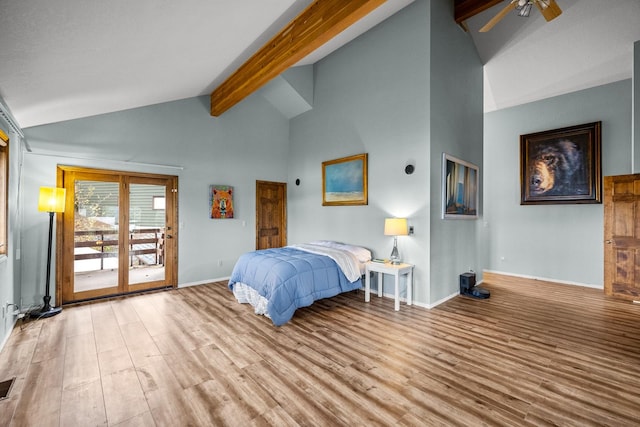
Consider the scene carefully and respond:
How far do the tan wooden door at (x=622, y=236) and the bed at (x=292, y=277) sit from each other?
149 inches

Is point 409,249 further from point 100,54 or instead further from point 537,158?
point 100,54

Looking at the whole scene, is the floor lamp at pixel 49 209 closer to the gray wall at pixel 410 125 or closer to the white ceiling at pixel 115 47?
the white ceiling at pixel 115 47

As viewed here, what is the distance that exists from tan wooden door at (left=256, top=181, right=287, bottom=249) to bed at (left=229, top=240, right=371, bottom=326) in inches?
65.6

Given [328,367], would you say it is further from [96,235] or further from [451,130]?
[96,235]

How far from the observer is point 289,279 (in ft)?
11.0

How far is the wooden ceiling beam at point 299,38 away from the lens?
2648 mm

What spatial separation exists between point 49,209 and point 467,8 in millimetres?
6587

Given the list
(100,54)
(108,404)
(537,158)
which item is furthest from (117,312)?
(537,158)

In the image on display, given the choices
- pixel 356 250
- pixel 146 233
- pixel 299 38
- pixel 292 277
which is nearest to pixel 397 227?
pixel 356 250

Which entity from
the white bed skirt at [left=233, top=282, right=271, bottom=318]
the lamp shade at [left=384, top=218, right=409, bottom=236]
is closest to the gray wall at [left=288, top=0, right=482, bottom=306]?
the lamp shade at [left=384, top=218, right=409, bottom=236]

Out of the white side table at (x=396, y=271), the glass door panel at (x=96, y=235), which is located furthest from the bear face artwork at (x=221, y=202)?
the white side table at (x=396, y=271)

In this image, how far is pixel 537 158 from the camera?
215 inches

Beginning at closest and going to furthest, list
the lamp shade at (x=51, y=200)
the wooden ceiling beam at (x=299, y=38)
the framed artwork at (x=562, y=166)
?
the wooden ceiling beam at (x=299, y=38) → the lamp shade at (x=51, y=200) → the framed artwork at (x=562, y=166)

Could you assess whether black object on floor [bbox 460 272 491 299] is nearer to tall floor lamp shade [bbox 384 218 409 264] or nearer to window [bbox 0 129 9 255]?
tall floor lamp shade [bbox 384 218 409 264]
